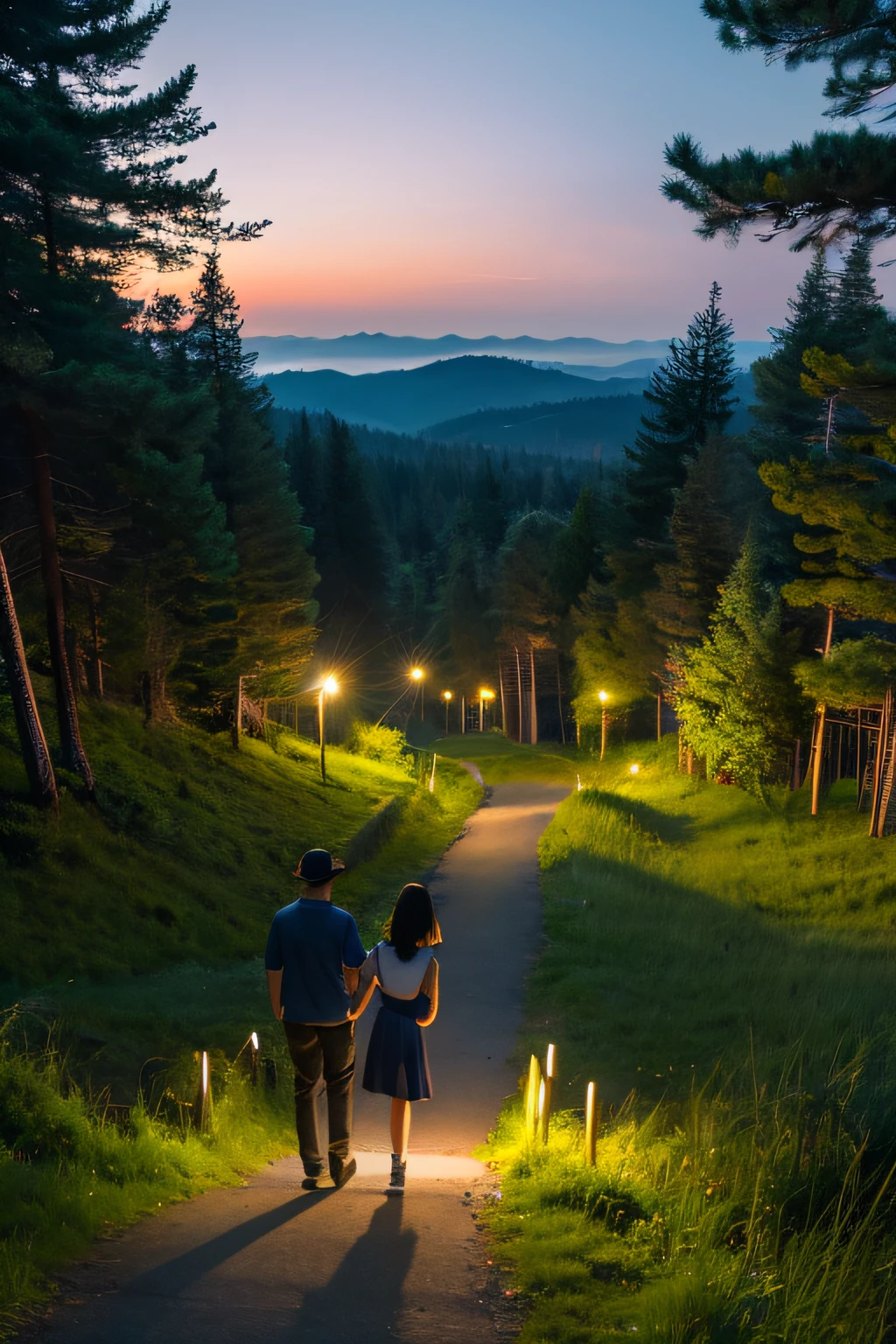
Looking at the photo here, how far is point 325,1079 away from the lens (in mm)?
6520

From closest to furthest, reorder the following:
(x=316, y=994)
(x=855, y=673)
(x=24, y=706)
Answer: (x=316, y=994), (x=24, y=706), (x=855, y=673)

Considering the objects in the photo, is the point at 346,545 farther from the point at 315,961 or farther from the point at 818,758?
the point at 315,961

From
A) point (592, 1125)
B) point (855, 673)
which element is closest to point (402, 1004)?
point (592, 1125)

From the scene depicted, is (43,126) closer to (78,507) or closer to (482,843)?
(78,507)

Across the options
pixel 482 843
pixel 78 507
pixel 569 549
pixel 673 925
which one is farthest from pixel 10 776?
pixel 569 549

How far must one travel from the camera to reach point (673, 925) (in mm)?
18156

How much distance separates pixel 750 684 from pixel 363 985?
27905 mm

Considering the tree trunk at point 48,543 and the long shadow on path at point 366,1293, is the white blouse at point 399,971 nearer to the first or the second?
the long shadow on path at point 366,1293

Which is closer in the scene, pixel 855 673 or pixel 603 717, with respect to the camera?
pixel 855 673

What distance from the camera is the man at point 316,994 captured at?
634 centimetres

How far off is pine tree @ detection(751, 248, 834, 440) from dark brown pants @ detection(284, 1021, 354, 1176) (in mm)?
34149

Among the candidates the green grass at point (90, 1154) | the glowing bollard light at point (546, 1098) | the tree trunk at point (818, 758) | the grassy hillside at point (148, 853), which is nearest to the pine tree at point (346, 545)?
the grassy hillside at point (148, 853)

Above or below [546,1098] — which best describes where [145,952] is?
below

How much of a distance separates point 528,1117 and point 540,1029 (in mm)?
5344
